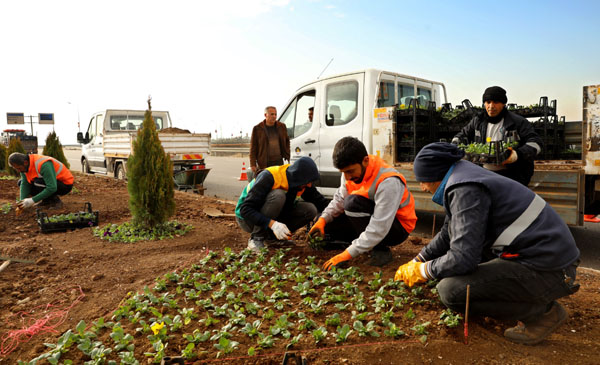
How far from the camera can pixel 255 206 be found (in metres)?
4.61

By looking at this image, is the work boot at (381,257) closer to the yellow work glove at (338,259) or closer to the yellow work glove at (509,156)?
the yellow work glove at (338,259)

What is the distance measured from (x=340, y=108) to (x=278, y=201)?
3.14 m

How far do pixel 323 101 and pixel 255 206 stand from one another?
3.37m

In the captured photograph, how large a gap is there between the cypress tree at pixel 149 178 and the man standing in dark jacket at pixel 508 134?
420 centimetres

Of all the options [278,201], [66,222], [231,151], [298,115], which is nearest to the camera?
[278,201]

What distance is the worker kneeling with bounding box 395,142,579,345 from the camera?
2.57 metres

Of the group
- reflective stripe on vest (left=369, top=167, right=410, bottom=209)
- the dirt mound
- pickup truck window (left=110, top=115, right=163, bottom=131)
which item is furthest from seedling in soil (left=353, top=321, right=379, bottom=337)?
pickup truck window (left=110, top=115, right=163, bottom=131)

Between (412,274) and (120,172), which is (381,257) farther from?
(120,172)

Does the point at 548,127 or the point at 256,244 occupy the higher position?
the point at 548,127

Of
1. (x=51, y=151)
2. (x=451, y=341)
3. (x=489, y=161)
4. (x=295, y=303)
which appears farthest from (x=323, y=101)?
(x=51, y=151)

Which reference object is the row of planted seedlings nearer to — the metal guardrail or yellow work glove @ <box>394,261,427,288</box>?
yellow work glove @ <box>394,261,427,288</box>

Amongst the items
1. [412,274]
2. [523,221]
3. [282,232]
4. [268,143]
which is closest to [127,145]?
[268,143]

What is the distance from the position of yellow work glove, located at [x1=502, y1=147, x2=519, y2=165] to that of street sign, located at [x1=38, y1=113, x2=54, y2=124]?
41.0m

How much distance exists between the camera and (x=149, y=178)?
5.80 m
